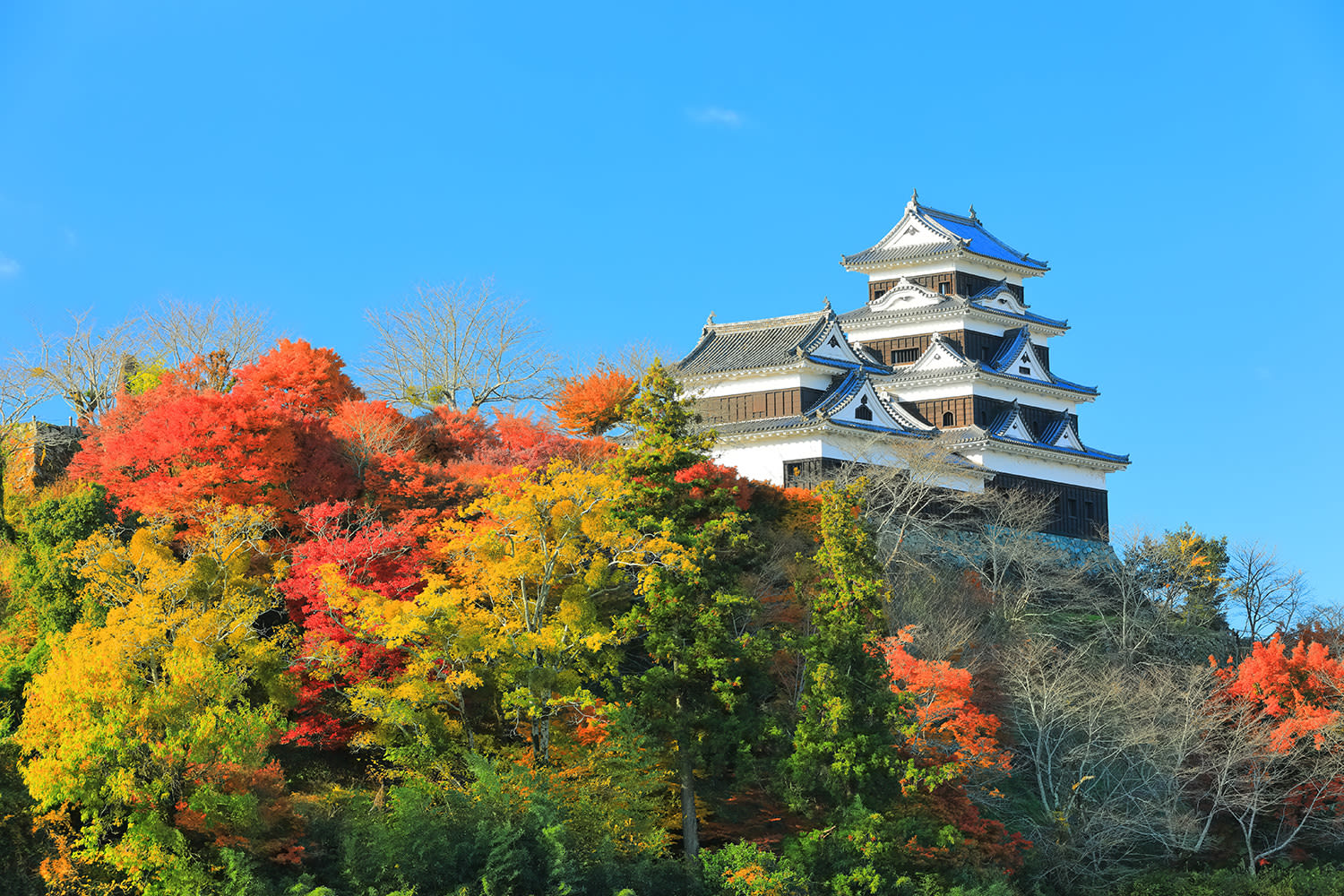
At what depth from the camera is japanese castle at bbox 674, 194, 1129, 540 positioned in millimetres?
43906

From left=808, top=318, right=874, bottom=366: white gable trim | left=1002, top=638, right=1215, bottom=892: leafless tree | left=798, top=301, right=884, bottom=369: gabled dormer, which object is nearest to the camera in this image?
left=1002, top=638, right=1215, bottom=892: leafless tree

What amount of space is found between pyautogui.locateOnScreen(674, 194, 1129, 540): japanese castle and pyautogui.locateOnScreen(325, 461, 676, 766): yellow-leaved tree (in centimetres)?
1737

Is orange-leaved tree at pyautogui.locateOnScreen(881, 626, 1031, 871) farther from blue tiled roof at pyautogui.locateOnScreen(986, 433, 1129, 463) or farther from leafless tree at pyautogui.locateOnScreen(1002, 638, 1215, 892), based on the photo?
blue tiled roof at pyautogui.locateOnScreen(986, 433, 1129, 463)

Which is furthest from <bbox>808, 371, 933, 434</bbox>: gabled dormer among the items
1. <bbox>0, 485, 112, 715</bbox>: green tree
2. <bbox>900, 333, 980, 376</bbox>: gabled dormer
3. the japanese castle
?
<bbox>0, 485, 112, 715</bbox>: green tree

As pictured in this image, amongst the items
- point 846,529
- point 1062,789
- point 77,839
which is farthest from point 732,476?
point 77,839

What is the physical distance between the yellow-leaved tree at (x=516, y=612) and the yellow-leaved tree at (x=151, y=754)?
2.04 m

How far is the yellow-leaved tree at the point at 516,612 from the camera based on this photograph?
24.1m

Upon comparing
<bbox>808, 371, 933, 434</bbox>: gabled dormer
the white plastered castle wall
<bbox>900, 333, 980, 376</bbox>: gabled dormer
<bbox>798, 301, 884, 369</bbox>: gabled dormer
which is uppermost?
<bbox>900, 333, 980, 376</bbox>: gabled dormer

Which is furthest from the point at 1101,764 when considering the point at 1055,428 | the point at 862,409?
the point at 1055,428

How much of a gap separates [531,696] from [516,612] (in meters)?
1.76

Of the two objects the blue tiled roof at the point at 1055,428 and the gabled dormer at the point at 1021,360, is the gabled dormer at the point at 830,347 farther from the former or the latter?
the blue tiled roof at the point at 1055,428

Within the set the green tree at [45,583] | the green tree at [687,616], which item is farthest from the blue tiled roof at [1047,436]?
the green tree at [45,583]

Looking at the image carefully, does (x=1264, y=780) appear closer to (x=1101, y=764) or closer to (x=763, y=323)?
(x=1101, y=764)

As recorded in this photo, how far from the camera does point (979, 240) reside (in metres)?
54.7
